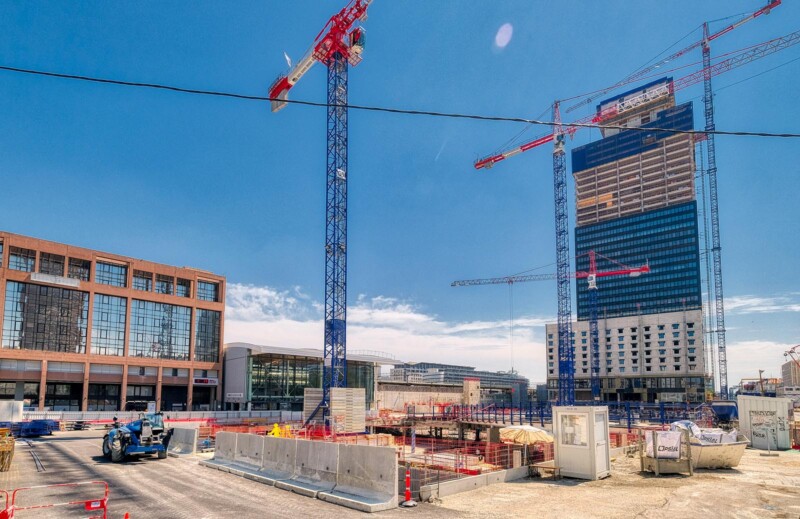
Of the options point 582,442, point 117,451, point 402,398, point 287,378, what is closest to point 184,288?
point 287,378

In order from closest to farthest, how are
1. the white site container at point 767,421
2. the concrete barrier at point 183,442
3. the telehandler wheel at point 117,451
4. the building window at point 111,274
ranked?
the telehandler wheel at point 117,451, the concrete barrier at point 183,442, the white site container at point 767,421, the building window at point 111,274

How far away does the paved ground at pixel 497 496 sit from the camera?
15.9m

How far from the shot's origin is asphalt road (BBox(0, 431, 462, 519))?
15.9m

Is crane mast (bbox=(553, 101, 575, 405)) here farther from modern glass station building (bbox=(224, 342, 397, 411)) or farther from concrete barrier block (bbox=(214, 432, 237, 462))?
concrete barrier block (bbox=(214, 432, 237, 462))

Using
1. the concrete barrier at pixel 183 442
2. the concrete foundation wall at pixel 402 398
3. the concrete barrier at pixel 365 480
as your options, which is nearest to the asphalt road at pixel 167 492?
the concrete barrier at pixel 365 480

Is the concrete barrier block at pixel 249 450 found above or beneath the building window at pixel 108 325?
beneath

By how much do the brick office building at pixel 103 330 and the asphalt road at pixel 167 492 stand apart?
44.8 metres

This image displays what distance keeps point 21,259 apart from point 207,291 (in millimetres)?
26354

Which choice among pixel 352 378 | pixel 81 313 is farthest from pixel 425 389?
pixel 81 313

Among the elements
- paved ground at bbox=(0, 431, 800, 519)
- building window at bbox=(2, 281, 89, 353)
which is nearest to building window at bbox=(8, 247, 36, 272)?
A: building window at bbox=(2, 281, 89, 353)

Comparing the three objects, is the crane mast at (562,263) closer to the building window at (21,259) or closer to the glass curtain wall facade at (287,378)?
the glass curtain wall facade at (287,378)

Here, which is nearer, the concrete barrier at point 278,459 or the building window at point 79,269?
the concrete barrier at point 278,459

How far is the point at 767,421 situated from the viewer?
32.7m

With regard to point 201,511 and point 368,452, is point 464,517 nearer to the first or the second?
point 368,452
